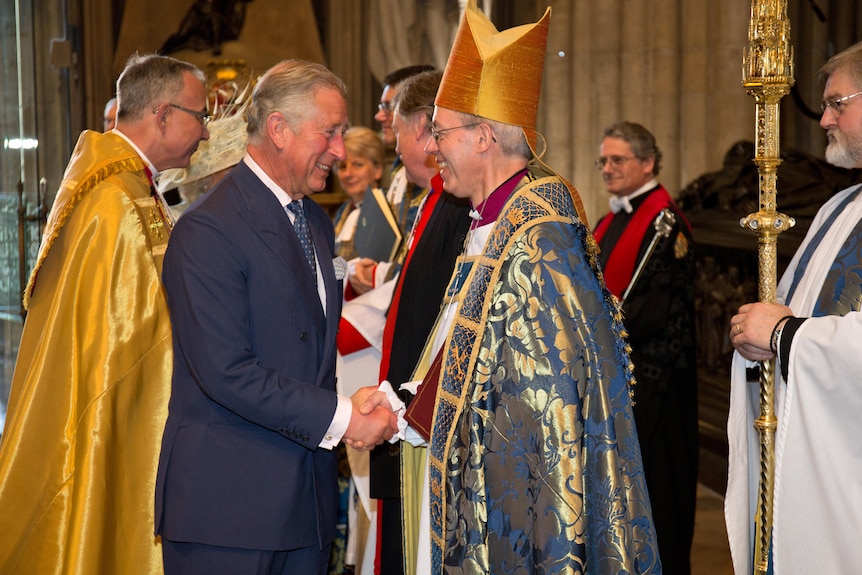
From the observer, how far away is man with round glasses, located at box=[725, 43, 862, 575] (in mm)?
2465

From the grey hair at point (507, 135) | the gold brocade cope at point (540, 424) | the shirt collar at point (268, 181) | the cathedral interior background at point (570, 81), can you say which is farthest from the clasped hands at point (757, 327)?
the cathedral interior background at point (570, 81)

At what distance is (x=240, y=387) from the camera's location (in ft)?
7.37

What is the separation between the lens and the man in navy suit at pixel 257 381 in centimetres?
228

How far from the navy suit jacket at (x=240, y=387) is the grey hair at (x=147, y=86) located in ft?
2.93

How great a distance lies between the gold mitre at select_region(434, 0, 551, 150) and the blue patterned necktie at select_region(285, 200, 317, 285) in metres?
0.47

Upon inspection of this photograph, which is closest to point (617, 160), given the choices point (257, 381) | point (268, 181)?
point (268, 181)

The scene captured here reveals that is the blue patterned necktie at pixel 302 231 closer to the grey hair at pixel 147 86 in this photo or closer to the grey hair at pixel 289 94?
the grey hair at pixel 289 94

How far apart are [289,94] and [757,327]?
133 cm

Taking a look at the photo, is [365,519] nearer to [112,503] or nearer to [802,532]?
[112,503]

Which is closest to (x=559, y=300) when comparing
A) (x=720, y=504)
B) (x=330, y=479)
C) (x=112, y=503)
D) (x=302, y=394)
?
(x=302, y=394)

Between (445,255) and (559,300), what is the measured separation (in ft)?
2.68

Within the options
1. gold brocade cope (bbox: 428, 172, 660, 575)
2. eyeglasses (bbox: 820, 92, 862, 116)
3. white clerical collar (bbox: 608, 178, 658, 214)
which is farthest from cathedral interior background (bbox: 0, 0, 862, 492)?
gold brocade cope (bbox: 428, 172, 660, 575)

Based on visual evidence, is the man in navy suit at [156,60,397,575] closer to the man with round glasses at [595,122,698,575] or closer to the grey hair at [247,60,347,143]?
the grey hair at [247,60,347,143]

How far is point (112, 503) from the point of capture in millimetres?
2938
